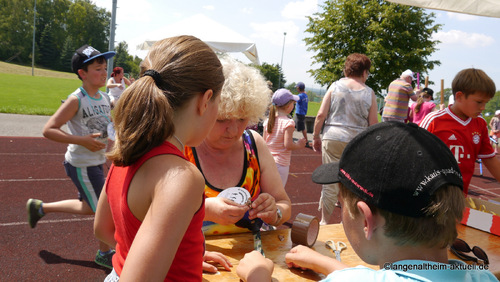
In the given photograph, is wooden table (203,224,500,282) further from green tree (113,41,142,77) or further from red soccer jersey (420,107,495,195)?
green tree (113,41,142,77)

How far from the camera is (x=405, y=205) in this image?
900 mm

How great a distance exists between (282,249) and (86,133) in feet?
8.91

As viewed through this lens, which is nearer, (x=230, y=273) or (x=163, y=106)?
(x=163, y=106)

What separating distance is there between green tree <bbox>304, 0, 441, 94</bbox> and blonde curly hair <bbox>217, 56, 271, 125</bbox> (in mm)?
25371

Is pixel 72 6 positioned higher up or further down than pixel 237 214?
higher up

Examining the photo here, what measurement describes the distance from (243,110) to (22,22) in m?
95.2

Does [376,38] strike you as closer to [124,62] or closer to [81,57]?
[81,57]

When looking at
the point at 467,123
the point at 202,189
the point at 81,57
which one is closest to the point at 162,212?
the point at 202,189

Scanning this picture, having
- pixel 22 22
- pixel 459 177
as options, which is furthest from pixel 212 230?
pixel 22 22

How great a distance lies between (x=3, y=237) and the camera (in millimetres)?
4043

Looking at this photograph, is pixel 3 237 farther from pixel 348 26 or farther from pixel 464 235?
pixel 348 26

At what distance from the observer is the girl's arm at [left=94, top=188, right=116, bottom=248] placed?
55.8 inches

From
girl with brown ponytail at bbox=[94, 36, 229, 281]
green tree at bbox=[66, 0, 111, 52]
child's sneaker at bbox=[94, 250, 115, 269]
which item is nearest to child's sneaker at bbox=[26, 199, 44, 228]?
child's sneaker at bbox=[94, 250, 115, 269]

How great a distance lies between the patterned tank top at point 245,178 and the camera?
1.90 m
